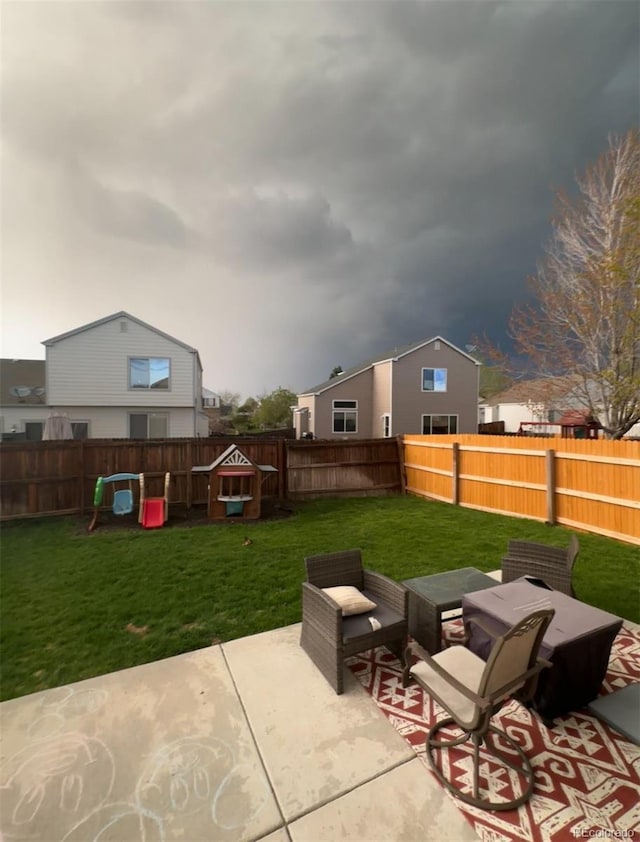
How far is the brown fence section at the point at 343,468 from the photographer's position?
33.2ft

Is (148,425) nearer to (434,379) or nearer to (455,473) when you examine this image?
(455,473)

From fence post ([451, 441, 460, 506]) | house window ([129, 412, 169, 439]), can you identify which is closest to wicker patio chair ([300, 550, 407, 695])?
fence post ([451, 441, 460, 506])

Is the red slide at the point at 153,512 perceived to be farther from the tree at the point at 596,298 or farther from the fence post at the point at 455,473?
the tree at the point at 596,298

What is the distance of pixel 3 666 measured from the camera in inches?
122

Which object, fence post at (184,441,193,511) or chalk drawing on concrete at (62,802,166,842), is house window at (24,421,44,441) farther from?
chalk drawing on concrete at (62,802,166,842)

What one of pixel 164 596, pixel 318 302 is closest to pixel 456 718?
pixel 164 596

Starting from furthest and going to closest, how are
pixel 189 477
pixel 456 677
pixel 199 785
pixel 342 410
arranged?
pixel 342 410, pixel 189 477, pixel 456 677, pixel 199 785

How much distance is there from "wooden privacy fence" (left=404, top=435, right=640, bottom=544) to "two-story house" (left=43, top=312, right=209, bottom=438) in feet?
39.4

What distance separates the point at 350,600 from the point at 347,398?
1935 cm

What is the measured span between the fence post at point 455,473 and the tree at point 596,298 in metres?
3.83

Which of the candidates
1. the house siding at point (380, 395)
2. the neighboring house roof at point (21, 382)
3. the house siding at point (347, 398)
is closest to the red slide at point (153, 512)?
the neighboring house roof at point (21, 382)

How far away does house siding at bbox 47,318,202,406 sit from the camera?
49.7ft

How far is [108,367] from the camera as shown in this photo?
51.3ft

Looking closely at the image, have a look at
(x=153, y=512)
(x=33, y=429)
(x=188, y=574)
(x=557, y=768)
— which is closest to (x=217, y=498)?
(x=153, y=512)
